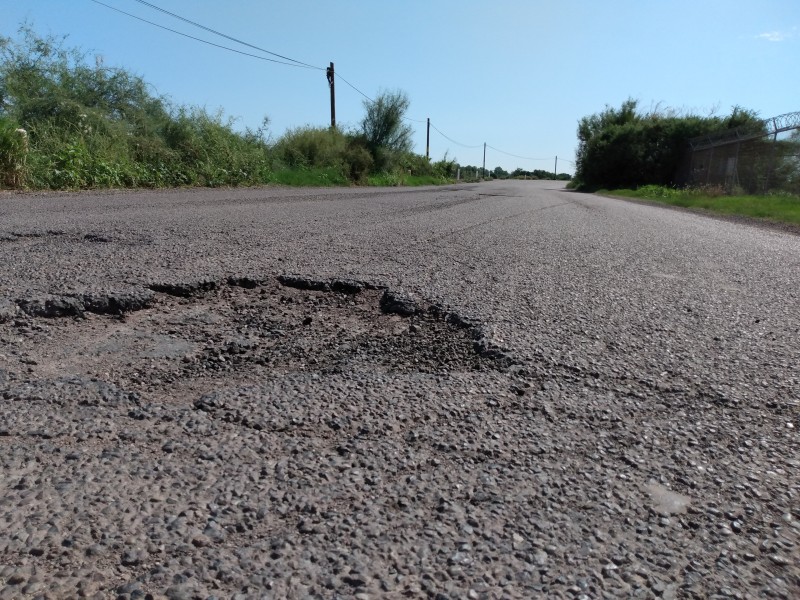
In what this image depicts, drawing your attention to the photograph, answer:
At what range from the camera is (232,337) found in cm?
286

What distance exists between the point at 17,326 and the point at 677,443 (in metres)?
2.83

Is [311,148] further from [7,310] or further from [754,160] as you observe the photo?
[7,310]

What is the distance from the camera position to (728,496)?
1604 mm

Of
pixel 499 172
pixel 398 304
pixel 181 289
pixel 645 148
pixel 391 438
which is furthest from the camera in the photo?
pixel 499 172

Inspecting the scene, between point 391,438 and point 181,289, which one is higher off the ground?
point 181,289

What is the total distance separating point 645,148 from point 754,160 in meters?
14.2

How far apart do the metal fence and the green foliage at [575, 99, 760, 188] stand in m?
6.34

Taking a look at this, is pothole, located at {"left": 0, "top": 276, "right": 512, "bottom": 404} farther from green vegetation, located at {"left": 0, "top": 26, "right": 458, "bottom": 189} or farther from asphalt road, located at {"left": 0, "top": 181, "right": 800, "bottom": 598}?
green vegetation, located at {"left": 0, "top": 26, "right": 458, "bottom": 189}

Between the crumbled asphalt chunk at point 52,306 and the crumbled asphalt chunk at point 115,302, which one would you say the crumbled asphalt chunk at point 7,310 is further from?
the crumbled asphalt chunk at point 115,302

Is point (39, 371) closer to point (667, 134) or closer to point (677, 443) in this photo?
point (677, 443)

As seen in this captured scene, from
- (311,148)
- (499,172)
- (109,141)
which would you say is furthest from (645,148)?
(499,172)

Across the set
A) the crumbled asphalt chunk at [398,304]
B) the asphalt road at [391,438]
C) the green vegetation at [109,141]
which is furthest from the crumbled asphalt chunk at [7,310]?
the green vegetation at [109,141]

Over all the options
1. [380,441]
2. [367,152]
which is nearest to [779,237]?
[380,441]

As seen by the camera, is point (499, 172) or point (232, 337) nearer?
point (232, 337)
